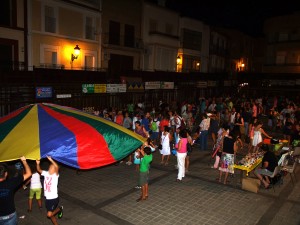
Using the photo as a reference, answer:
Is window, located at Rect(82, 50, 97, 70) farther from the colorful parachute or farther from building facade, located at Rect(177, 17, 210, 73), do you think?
the colorful parachute

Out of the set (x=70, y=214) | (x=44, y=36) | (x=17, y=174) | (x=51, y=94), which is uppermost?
(x=44, y=36)

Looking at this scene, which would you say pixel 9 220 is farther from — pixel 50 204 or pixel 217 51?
pixel 217 51

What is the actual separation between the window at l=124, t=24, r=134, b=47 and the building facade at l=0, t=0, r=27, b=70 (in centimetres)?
1114

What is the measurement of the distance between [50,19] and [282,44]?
3533 centimetres

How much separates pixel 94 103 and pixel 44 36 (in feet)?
25.5

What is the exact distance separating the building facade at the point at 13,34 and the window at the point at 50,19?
1840 millimetres

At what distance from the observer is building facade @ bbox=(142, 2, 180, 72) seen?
102ft

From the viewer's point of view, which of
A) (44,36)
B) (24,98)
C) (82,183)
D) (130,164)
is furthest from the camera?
(44,36)

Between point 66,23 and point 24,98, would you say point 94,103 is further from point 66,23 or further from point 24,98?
point 66,23

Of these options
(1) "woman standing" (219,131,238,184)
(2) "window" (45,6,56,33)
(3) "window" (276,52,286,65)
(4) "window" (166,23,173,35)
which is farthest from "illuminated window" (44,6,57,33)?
(3) "window" (276,52,286,65)

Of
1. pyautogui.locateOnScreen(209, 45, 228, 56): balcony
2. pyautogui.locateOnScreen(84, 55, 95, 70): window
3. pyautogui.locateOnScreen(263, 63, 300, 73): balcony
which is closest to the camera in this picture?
pyautogui.locateOnScreen(84, 55, 95, 70): window

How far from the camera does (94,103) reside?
61.0 ft

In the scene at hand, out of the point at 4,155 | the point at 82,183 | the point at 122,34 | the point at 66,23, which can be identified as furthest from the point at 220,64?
the point at 4,155

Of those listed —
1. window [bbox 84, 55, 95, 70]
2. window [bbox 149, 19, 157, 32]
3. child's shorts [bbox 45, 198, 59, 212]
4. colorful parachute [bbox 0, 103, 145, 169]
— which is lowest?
child's shorts [bbox 45, 198, 59, 212]
